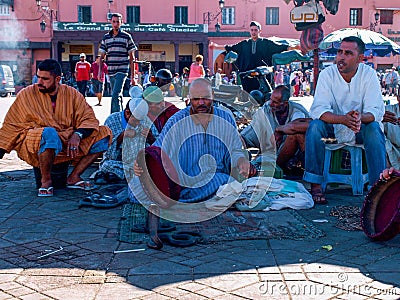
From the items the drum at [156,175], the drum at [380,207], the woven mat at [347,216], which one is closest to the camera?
the drum at [380,207]

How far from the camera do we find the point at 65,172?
6230mm

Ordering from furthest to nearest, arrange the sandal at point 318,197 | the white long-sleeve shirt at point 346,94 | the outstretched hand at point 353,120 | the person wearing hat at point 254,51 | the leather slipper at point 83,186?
the person wearing hat at point 254,51 → the leather slipper at point 83,186 → the white long-sleeve shirt at point 346,94 → the sandal at point 318,197 → the outstretched hand at point 353,120

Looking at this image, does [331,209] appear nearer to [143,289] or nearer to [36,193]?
[143,289]

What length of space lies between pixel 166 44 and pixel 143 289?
129 ft

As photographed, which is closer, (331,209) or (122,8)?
(331,209)

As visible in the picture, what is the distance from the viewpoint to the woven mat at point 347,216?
15.3 feet

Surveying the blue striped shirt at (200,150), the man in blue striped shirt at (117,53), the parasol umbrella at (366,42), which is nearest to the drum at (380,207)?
the blue striped shirt at (200,150)

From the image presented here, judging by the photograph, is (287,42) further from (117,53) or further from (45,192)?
(45,192)

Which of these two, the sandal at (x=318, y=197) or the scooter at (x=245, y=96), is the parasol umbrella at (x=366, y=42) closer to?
the scooter at (x=245, y=96)

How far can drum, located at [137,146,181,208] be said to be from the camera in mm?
4387

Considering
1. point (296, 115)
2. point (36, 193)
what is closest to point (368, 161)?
point (296, 115)

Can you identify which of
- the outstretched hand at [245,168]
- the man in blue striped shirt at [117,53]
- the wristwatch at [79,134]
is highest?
the man in blue striped shirt at [117,53]

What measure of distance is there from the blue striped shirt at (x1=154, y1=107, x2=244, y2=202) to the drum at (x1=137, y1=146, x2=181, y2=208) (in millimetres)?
449

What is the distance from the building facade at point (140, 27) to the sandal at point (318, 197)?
34110 millimetres
